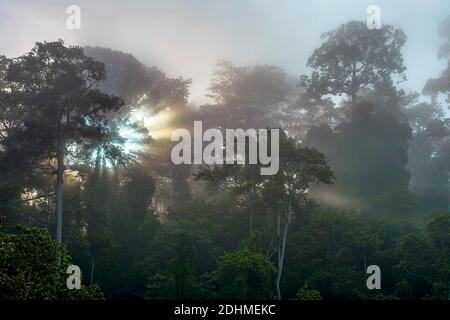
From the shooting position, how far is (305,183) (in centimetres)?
2572

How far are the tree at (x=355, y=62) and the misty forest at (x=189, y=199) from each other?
0.48 ft

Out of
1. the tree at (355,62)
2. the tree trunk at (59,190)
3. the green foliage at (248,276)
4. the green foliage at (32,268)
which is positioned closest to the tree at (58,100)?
the tree trunk at (59,190)

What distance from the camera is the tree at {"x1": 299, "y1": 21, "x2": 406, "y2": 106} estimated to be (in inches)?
1791

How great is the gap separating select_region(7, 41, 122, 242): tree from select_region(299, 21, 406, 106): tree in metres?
26.6

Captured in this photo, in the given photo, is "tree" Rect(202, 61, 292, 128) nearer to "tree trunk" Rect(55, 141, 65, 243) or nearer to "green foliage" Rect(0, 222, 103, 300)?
"tree trunk" Rect(55, 141, 65, 243)

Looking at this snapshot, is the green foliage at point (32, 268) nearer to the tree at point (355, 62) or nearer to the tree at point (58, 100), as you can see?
the tree at point (58, 100)

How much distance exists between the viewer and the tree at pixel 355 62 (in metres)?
45.5

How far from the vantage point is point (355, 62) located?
4569 centimetres

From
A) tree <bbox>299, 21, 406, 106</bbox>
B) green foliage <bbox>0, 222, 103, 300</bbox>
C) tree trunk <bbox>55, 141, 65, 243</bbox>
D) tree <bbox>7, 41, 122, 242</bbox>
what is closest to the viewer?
green foliage <bbox>0, 222, 103, 300</bbox>

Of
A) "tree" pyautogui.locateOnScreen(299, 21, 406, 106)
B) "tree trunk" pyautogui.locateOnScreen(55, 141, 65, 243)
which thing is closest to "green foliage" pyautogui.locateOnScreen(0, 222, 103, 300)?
"tree trunk" pyautogui.locateOnScreen(55, 141, 65, 243)

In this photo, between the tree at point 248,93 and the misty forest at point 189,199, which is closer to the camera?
the misty forest at point 189,199

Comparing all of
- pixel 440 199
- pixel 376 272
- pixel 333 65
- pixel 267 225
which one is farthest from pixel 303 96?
pixel 376 272

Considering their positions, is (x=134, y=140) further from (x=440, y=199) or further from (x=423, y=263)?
(x=440, y=199)

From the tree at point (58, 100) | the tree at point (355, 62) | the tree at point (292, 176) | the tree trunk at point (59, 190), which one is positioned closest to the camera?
the tree trunk at point (59, 190)
